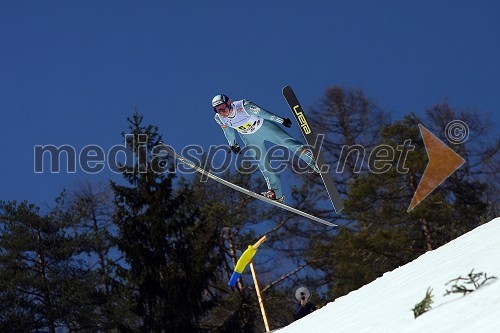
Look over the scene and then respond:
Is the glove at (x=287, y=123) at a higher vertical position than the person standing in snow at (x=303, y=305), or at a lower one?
Answer: higher

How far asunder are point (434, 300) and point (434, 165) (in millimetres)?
19257

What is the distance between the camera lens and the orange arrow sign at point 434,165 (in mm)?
24703

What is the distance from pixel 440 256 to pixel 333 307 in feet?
3.68

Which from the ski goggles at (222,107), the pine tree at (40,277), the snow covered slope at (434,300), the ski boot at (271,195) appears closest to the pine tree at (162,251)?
the pine tree at (40,277)

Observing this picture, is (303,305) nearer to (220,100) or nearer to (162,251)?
(220,100)

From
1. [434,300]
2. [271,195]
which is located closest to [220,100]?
[271,195]

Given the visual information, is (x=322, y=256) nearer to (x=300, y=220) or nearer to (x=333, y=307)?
(x=300, y=220)

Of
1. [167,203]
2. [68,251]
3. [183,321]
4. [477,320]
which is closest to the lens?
[477,320]

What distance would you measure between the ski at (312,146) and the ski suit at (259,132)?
0.37ft

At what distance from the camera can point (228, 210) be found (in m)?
26.5

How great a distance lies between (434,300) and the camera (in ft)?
20.5

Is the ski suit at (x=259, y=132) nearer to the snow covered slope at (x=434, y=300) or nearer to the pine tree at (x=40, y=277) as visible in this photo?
the snow covered slope at (x=434, y=300)

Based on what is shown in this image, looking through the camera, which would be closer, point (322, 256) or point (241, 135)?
point (241, 135)

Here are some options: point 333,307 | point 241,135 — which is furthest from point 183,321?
point 333,307
